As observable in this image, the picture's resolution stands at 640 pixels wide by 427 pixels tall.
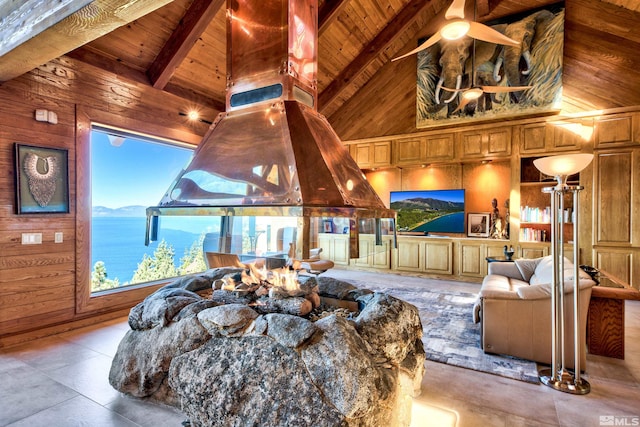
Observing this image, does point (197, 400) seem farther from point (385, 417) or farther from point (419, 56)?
point (419, 56)

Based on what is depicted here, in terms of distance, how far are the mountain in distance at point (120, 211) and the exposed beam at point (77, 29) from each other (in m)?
1.81

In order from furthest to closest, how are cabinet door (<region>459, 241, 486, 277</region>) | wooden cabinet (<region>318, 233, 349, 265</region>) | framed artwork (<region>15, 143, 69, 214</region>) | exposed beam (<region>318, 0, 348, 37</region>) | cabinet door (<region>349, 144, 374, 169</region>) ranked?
wooden cabinet (<region>318, 233, 349, 265</region>) → cabinet door (<region>349, 144, 374, 169</region>) → cabinet door (<region>459, 241, 486, 277</region>) → exposed beam (<region>318, 0, 348, 37</region>) → framed artwork (<region>15, 143, 69, 214</region>)

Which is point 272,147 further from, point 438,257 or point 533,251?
point 533,251

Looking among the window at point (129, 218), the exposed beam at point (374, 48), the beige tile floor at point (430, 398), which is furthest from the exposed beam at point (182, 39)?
the beige tile floor at point (430, 398)

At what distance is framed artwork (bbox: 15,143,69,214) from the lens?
3.11m

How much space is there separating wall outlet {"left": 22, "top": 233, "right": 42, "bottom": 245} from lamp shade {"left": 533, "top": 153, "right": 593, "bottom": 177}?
471 centimetres

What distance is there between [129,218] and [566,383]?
5.40m

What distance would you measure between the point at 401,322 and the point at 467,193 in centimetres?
495

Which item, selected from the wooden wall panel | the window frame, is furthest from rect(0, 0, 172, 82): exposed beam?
the window frame

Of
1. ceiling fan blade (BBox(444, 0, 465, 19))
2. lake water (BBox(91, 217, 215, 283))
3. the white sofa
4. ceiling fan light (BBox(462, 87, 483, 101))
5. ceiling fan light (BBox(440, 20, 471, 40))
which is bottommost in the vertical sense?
the white sofa

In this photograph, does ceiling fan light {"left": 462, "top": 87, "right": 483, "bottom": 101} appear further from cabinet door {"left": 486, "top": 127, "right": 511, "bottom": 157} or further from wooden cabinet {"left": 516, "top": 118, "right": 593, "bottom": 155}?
wooden cabinet {"left": 516, "top": 118, "right": 593, "bottom": 155}

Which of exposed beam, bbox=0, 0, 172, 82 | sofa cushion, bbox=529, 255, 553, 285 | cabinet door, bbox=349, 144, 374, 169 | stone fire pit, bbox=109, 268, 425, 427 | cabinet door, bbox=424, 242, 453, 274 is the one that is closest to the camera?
stone fire pit, bbox=109, 268, 425, 427

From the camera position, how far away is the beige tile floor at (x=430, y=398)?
1.91 meters

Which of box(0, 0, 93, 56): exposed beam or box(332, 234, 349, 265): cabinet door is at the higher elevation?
box(0, 0, 93, 56): exposed beam
